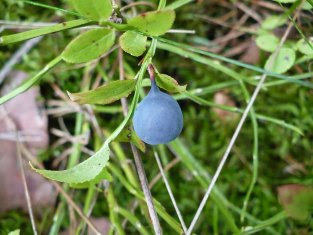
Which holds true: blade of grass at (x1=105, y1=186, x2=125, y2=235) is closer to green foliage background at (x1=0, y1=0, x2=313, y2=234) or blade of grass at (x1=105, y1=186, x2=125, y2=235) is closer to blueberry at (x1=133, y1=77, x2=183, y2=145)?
green foliage background at (x1=0, y1=0, x2=313, y2=234)

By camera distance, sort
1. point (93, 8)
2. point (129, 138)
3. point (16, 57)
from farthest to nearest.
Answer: point (16, 57) < point (129, 138) < point (93, 8)

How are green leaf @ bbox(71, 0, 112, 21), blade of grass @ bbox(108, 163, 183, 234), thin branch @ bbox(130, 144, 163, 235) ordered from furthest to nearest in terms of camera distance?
blade of grass @ bbox(108, 163, 183, 234) < thin branch @ bbox(130, 144, 163, 235) < green leaf @ bbox(71, 0, 112, 21)

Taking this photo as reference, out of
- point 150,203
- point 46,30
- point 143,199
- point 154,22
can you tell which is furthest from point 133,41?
point 143,199

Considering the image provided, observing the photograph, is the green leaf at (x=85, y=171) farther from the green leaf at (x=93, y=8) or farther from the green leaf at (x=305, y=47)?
the green leaf at (x=305, y=47)

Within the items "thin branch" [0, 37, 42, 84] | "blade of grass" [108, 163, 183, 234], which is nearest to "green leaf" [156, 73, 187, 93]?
"blade of grass" [108, 163, 183, 234]

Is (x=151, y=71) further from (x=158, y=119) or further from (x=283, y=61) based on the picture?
(x=283, y=61)
